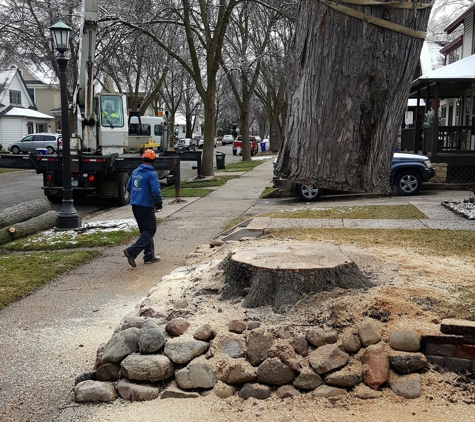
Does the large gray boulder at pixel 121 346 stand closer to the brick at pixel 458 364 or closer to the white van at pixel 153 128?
the brick at pixel 458 364

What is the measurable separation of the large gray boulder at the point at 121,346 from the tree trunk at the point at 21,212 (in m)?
7.27

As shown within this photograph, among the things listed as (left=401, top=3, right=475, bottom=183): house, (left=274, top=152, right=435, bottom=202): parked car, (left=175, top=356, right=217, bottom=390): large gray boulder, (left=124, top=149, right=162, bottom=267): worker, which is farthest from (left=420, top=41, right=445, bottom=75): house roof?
(left=175, top=356, right=217, bottom=390): large gray boulder

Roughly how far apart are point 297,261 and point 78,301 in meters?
3.01

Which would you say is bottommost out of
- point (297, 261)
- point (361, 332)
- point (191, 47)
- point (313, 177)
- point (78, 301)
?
point (78, 301)

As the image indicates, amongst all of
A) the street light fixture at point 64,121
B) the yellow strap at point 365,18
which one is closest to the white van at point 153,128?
the street light fixture at point 64,121

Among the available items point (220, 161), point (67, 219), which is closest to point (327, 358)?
point (67, 219)

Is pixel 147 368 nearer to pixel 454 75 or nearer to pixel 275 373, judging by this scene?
pixel 275 373

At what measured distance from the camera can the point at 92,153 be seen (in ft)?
55.3

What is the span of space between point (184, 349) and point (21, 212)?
8307mm

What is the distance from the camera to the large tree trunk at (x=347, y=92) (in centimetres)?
306

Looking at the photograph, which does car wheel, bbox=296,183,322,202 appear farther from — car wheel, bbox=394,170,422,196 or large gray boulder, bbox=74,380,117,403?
large gray boulder, bbox=74,380,117,403

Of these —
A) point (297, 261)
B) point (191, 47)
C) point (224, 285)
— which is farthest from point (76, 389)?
point (191, 47)

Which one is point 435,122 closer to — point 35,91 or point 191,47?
point 191,47

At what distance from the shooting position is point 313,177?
3.32 meters
